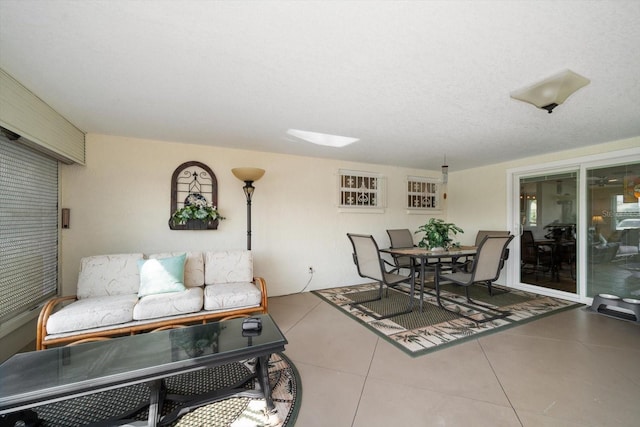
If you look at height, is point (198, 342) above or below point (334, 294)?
above

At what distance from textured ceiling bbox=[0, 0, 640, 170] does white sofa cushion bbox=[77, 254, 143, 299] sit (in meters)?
1.53

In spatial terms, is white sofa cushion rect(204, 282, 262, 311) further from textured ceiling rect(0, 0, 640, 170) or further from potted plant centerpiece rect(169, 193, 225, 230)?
textured ceiling rect(0, 0, 640, 170)

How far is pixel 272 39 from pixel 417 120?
1862 millimetres

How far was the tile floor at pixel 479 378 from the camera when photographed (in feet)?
5.17

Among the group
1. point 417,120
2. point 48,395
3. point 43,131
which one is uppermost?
point 417,120

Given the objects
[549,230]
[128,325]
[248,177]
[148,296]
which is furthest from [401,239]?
[128,325]

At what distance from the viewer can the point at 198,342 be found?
1.73 meters

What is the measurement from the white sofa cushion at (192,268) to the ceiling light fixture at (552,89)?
11.9 ft

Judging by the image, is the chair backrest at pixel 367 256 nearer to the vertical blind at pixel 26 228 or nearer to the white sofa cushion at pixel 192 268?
the white sofa cushion at pixel 192 268

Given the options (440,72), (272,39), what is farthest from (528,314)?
(272,39)

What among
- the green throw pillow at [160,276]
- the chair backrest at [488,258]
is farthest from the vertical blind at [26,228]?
the chair backrest at [488,258]

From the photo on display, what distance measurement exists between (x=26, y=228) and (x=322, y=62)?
320 centimetres

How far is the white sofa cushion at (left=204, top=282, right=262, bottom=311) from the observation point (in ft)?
8.56

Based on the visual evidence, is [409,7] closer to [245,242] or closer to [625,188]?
[245,242]
